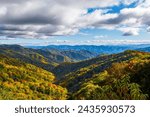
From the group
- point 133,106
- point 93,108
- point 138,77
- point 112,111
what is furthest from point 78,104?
point 138,77

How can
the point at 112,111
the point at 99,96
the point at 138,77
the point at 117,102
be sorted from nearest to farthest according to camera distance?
1. the point at 112,111
2. the point at 117,102
3. the point at 99,96
4. the point at 138,77

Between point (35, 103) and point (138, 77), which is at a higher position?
point (35, 103)

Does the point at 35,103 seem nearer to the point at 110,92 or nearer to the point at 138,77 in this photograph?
the point at 110,92

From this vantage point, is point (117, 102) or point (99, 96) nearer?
point (117, 102)

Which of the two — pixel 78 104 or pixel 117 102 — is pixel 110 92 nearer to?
pixel 117 102

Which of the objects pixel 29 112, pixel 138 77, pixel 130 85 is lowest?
pixel 138 77

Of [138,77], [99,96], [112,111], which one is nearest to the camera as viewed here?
[112,111]

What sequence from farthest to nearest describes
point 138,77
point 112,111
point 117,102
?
1. point 138,77
2. point 117,102
3. point 112,111

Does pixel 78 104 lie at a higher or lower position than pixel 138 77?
higher

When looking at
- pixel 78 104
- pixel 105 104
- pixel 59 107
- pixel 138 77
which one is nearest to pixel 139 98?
pixel 105 104

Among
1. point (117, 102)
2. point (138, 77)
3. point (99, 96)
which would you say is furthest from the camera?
point (138, 77)
